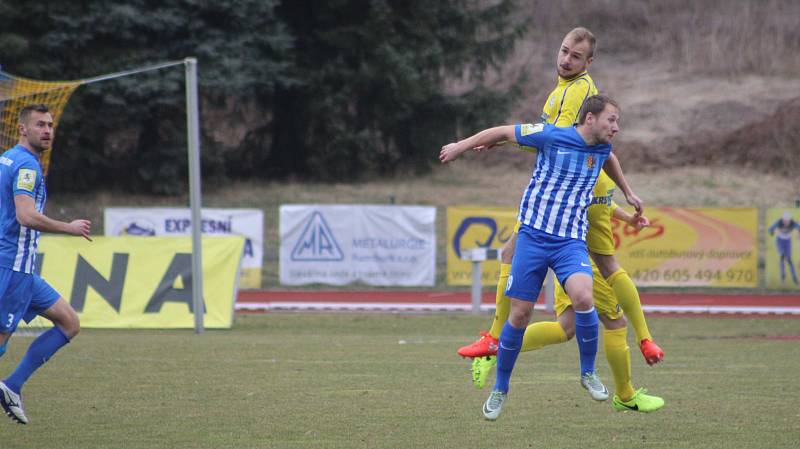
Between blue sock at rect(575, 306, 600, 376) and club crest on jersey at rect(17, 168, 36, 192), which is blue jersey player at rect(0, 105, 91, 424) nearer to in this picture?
club crest on jersey at rect(17, 168, 36, 192)

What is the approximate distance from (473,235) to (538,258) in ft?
54.2

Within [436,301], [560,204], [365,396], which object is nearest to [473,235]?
[436,301]

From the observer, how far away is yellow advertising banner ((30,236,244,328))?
16922mm

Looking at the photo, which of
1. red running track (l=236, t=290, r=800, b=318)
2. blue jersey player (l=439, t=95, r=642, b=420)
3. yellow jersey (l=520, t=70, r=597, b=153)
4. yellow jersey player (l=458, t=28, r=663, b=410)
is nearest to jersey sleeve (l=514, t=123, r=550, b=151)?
blue jersey player (l=439, t=95, r=642, b=420)

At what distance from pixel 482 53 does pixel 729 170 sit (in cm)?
952

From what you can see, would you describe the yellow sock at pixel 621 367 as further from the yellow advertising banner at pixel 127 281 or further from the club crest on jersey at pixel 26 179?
the yellow advertising banner at pixel 127 281

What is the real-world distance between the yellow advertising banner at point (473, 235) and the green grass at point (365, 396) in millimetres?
8216

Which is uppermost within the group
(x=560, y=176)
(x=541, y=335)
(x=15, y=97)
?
(x=15, y=97)

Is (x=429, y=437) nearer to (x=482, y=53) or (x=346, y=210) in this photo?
(x=346, y=210)

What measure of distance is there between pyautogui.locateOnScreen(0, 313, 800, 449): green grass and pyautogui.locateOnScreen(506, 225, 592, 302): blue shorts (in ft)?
3.46

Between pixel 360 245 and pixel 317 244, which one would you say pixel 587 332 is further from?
pixel 317 244

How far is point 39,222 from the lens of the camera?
316 inches

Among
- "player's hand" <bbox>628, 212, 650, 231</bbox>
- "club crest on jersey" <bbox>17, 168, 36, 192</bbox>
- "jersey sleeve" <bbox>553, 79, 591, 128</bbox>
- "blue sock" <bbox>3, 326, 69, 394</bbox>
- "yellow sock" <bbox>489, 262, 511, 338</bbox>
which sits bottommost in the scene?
"blue sock" <bbox>3, 326, 69, 394</bbox>

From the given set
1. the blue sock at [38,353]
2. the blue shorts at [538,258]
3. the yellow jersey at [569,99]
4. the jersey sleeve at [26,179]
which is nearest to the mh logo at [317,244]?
the blue sock at [38,353]
